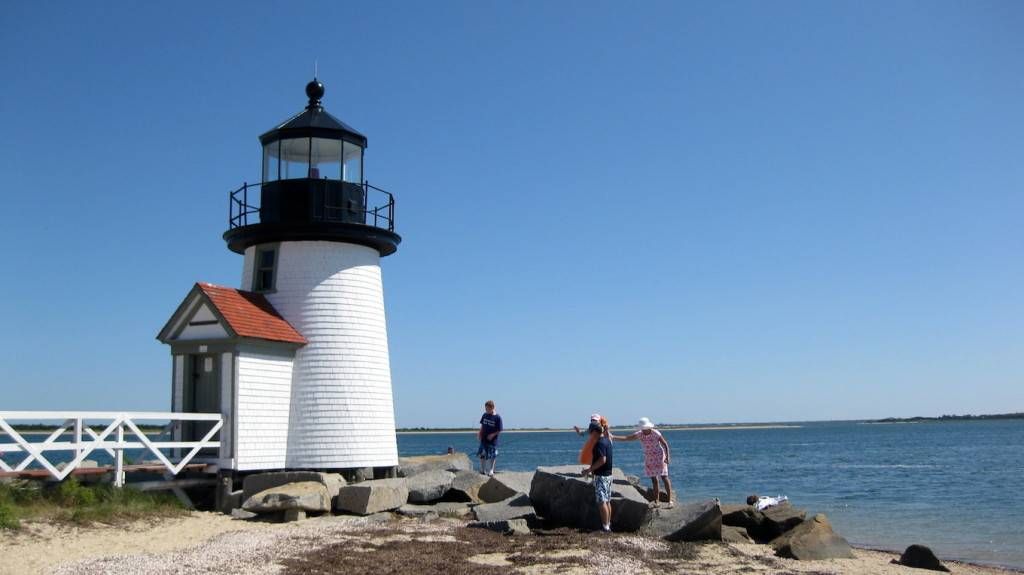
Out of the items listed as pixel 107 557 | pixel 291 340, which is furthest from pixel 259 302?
pixel 107 557

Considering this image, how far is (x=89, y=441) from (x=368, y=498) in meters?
4.54

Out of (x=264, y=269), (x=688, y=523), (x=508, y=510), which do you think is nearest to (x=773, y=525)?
(x=688, y=523)

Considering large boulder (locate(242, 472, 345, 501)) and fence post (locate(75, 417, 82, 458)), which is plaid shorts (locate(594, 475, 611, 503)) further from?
fence post (locate(75, 417, 82, 458))

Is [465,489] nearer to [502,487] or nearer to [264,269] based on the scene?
[502,487]

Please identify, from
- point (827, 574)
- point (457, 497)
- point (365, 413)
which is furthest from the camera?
point (365, 413)

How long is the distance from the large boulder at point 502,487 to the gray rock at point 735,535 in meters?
3.43

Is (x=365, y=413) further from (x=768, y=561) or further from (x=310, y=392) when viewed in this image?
(x=768, y=561)

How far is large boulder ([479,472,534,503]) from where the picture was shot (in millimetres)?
16234

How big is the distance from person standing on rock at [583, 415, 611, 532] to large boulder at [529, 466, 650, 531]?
215 millimetres

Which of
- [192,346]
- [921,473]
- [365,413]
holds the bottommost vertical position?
[921,473]

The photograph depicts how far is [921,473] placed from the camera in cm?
4156

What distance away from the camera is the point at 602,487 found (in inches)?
536

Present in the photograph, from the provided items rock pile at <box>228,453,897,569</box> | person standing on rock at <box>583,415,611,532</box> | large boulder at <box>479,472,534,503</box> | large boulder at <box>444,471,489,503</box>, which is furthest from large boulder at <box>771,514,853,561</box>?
large boulder at <box>444,471,489,503</box>

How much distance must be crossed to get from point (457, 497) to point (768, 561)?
6.10 metres
